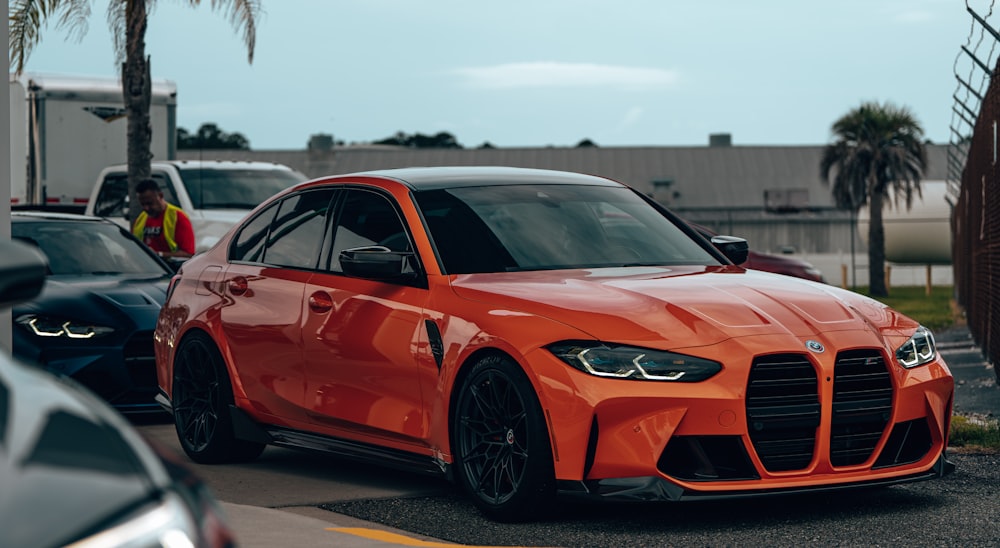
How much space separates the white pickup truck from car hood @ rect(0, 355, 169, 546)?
15.4m

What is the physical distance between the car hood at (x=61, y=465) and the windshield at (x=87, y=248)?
28.3 feet

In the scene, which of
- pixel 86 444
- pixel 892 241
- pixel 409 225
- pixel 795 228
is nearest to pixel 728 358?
pixel 409 225

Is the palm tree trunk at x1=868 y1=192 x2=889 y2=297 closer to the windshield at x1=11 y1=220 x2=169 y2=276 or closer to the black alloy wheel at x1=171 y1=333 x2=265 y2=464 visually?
the windshield at x1=11 y1=220 x2=169 y2=276

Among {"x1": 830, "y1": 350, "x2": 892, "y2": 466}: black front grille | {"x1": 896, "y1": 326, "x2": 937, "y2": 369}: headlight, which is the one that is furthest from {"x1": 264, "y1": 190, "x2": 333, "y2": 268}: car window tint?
{"x1": 896, "y1": 326, "x2": 937, "y2": 369}: headlight

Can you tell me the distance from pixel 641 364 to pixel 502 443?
2.25ft

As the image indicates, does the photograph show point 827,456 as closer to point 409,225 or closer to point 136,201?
point 409,225

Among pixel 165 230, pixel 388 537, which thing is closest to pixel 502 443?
pixel 388 537

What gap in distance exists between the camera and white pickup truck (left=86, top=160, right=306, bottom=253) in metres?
18.1

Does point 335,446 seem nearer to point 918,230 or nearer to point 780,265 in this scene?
point 780,265

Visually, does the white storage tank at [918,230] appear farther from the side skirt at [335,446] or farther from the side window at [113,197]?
the side skirt at [335,446]

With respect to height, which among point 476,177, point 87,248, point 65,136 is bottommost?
point 87,248

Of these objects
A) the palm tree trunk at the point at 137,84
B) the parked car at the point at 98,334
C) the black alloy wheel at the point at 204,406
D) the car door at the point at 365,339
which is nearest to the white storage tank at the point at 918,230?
the palm tree trunk at the point at 137,84

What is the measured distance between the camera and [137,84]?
67.4 feet

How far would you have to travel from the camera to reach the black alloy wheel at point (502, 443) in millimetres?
6023
